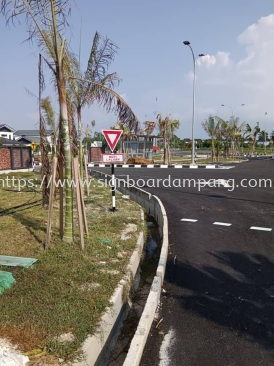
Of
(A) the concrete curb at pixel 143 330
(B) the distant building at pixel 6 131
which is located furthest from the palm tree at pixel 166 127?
(B) the distant building at pixel 6 131

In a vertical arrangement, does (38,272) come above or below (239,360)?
above

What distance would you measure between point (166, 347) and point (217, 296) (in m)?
1.24

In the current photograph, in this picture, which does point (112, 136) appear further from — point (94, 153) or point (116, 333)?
point (94, 153)

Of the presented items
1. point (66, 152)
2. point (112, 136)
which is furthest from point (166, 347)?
point (112, 136)

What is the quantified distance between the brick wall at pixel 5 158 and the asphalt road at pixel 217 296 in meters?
16.4

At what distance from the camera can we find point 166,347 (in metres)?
3.35

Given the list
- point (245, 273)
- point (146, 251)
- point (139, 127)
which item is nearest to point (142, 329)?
point (245, 273)

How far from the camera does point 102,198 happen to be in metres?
11.6

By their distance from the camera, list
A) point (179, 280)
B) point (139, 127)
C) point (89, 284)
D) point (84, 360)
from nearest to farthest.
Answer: point (84, 360) → point (89, 284) → point (179, 280) → point (139, 127)

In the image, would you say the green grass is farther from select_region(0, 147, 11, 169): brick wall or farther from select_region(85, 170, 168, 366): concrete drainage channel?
select_region(0, 147, 11, 169): brick wall

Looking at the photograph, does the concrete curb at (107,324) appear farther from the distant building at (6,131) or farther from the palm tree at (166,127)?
the distant building at (6,131)

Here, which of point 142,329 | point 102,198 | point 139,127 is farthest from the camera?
point 102,198

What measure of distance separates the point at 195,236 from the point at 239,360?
397 cm

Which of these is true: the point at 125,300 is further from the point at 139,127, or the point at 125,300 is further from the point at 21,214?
the point at 21,214
